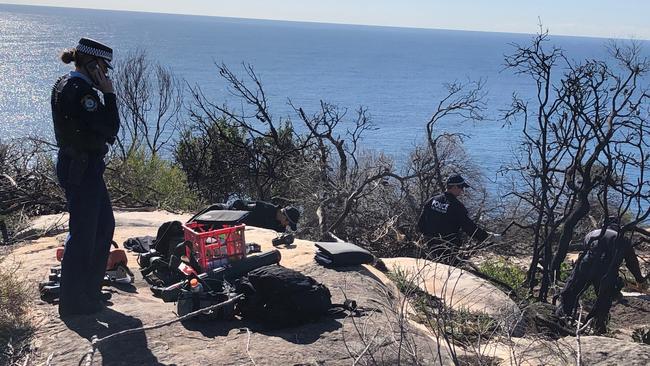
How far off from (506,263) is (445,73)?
418 ft

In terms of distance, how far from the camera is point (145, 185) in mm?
11805

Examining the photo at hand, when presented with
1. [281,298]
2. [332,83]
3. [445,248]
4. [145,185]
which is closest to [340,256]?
[445,248]

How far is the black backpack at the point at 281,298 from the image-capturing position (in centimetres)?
502

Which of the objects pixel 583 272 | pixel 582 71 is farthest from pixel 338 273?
pixel 582 71

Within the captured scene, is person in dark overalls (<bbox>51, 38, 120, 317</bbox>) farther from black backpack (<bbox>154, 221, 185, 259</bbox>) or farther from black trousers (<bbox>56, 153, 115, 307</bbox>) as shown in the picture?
black backpack (<bbox>154, 221, 185, 259</bbox>)

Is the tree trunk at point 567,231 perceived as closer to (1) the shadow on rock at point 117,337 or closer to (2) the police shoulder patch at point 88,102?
(1) the shadow on rock at point 117,337

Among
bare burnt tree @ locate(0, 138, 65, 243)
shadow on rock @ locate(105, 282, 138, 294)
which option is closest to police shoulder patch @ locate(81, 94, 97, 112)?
shadow on rock @ locate(105, 282, 138, 294)

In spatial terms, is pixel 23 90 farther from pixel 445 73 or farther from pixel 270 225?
pixel 445 73

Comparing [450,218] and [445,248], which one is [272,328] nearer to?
[445,248]

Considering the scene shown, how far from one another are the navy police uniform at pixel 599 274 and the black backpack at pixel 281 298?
419 cm

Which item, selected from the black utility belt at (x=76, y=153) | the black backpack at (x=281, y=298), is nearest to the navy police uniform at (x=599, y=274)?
the black backpack at (x=281, y=298)

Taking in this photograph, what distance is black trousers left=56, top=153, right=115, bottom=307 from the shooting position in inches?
192

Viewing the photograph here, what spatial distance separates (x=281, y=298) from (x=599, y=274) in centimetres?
496

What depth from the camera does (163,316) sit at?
5160 millimetres
